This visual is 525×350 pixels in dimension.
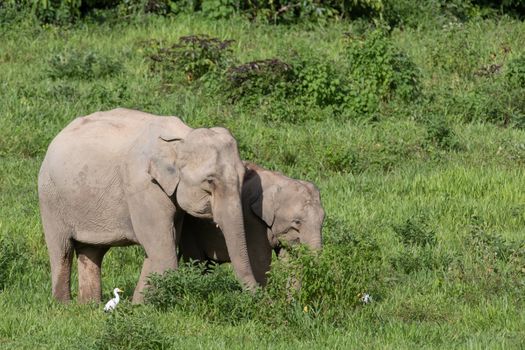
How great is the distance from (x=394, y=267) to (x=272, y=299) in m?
2.25

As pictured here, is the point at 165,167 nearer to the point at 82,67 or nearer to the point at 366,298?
the point at 366,298

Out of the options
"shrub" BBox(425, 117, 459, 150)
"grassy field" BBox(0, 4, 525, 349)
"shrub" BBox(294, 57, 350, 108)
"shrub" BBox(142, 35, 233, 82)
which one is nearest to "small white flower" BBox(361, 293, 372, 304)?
"grassy field" BBox(0, 4, 525, 349)

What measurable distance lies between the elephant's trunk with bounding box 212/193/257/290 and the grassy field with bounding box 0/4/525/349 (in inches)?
7.0

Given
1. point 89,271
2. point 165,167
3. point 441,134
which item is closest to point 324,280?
point 165,167

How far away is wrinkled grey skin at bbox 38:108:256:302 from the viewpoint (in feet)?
32.1

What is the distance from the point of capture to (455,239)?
1238 cm

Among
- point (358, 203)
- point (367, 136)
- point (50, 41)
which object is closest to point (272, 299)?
point (358, 203)

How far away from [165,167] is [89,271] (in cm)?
138

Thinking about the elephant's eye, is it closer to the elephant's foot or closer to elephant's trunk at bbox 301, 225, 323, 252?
elephant's trunk at bbox 301, 225, 323, 252

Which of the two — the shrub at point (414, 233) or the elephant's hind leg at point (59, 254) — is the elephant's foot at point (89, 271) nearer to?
the elephant's hind leg at point (59, 254)

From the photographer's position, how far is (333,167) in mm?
15055

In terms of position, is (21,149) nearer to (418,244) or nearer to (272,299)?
(418,244)

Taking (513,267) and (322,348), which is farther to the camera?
(513,267)

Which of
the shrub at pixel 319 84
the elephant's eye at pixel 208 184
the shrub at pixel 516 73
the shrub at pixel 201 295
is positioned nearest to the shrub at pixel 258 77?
the shrub at pixel 319 84
